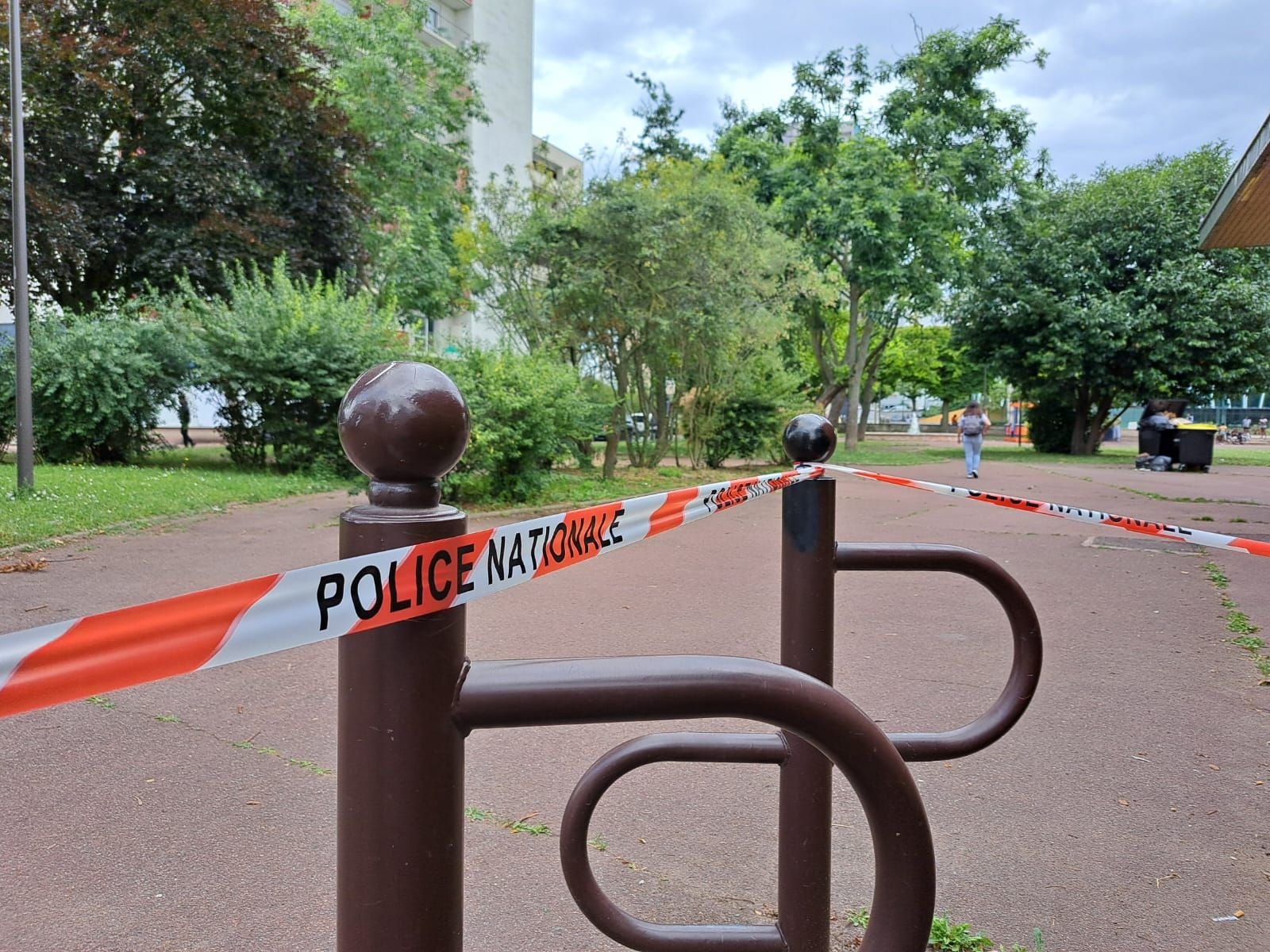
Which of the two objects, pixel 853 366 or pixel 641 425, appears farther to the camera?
pixel 853 366

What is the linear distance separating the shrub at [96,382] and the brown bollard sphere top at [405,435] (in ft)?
54.5

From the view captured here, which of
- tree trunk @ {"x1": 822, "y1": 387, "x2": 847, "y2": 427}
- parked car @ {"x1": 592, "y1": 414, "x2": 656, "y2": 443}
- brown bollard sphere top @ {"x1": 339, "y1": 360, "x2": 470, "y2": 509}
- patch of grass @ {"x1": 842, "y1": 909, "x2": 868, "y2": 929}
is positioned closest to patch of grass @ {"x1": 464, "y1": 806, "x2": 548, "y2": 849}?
patch of grass @ {"x1": 842, "y1": 909, "x2": 868, "y2": 929}

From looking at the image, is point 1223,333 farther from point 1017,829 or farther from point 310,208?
point 1017,829

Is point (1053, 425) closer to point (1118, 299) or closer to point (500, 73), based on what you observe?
point (1118, 299)

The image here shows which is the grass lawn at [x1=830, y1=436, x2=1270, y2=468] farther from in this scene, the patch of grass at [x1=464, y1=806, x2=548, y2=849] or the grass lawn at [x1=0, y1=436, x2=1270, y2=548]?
the patch of grass at [x1=464, y1=806, x2=548, y2=849]

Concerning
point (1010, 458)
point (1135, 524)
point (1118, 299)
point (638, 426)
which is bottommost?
point (1010, 458)

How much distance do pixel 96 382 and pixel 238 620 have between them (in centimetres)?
1690

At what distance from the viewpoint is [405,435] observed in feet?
3.18

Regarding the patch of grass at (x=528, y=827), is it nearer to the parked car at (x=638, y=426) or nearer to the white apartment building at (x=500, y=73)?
the parked car at (x=638, y=426)

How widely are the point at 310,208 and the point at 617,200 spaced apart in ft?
32.5

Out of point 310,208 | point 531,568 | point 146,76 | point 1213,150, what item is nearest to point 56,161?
point 146,76

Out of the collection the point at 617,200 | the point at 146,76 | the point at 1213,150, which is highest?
the point at 1213,150

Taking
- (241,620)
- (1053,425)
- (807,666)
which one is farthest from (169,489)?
(1053,425)

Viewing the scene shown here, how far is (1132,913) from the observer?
271 cm
